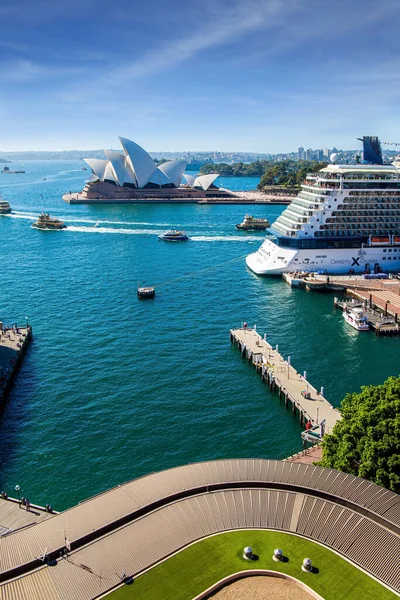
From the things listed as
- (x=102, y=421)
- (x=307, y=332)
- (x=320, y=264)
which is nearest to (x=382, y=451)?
(x=102, y=421)

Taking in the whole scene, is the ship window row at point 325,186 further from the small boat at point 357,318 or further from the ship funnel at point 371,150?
the small boat at point 357,318

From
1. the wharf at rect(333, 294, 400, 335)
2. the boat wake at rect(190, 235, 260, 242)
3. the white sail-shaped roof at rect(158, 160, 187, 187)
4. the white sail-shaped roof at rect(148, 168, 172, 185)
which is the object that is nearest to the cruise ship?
the wharf at rect(333, 294, 400, 335)

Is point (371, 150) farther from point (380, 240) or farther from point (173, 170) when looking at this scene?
point (173, 170)

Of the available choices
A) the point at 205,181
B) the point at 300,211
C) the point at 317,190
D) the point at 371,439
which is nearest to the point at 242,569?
the point at 371,439

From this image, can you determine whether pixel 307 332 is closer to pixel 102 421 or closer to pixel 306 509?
pixel 102 421

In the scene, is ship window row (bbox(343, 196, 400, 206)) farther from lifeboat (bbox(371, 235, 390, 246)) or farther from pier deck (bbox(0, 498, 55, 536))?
pier deck (bbox(0, 498, 55, 536))

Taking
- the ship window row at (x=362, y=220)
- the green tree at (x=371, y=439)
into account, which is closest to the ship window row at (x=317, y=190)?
the ship window row at (x=362, y=220)
